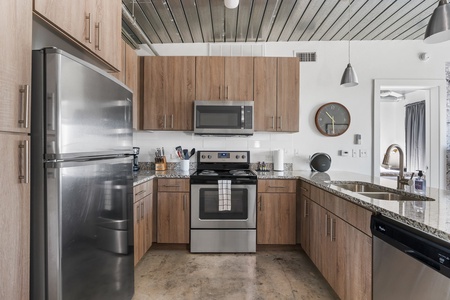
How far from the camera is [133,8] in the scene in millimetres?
2619

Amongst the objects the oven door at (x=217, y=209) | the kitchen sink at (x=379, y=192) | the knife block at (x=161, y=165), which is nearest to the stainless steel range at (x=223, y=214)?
the oven door at (x=217, y=209)

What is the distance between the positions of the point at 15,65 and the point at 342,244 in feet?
7.06

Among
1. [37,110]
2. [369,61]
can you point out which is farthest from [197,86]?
[369,61]

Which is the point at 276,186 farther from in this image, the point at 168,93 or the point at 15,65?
the point at 15,65

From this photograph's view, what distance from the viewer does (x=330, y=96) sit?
3.47 metres

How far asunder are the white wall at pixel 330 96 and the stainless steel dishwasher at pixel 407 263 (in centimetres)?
219

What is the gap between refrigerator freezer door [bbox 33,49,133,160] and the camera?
3.24 feet

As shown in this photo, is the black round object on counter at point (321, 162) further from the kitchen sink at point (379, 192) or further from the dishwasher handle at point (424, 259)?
the dishwasher handle at point (424, 259)

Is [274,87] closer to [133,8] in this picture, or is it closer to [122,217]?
[133,8]

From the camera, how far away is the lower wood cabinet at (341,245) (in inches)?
57.8

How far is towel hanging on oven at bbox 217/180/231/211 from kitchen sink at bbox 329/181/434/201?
1157 millimetres

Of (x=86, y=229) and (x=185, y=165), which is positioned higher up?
(x=185, y=165)

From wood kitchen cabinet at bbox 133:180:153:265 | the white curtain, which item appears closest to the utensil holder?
wood kitchen cabinet at bbox 133:180:153:265

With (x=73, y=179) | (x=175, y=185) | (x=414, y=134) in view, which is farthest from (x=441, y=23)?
(x=414, y=134)
